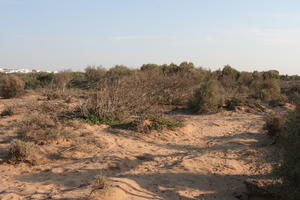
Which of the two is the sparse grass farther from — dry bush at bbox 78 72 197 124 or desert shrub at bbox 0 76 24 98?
desert shrub at bbox 0 76 24 98

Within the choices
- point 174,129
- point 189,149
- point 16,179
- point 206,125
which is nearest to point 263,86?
point 206,125

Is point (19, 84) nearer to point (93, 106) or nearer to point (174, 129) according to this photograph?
point (93, 106)

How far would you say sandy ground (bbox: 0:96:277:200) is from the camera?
16.2 feet

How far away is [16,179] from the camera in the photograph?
5371mm

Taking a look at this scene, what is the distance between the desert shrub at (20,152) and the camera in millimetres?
6074

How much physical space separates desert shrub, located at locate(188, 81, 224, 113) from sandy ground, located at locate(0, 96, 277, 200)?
3476 mm

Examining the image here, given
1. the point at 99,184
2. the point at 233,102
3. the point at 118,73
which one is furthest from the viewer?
the point at 118,73

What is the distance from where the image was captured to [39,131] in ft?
23.5

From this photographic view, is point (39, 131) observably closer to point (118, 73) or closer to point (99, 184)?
point (99, 184)

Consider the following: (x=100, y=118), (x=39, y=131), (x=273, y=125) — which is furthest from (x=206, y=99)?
(x=39, y=131)

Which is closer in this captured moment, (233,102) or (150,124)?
(150,124)

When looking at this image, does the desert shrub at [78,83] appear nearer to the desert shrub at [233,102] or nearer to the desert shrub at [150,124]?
the desert shrub at [150,124]

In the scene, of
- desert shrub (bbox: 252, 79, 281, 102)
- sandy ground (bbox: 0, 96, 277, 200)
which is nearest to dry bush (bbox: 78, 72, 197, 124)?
sandy ground (bbox: 0, 96, 277, 200)

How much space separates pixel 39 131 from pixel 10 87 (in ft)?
36.8
